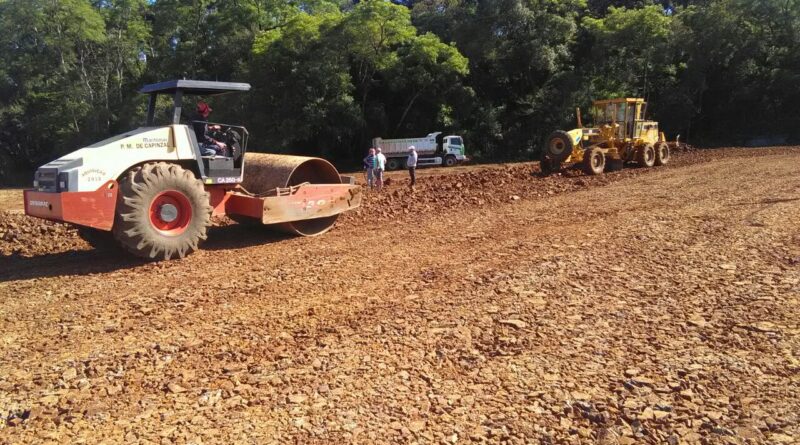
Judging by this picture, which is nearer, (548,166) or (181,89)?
(181,89)

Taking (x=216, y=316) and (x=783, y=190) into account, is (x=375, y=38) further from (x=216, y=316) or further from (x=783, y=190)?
(x=216, y=316)

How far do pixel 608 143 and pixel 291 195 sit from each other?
13.8 m

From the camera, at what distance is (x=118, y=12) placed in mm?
40594

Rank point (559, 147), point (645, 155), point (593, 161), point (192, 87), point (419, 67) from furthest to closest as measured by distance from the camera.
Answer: point (419, 67)
point (645, 155)
point (559, 147)
point (593, 161)
point (192, 87)

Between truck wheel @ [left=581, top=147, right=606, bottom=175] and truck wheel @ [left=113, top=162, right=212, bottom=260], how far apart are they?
1299 centimetres

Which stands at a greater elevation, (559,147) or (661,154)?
(559,147)

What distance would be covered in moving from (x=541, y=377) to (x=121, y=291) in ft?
15.0

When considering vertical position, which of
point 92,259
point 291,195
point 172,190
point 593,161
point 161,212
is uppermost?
point 593,161

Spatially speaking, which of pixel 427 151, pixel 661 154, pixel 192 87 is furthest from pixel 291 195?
pixel 427 151

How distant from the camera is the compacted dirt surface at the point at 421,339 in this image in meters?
3.23

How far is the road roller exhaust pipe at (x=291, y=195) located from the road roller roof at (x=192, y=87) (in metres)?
1.35

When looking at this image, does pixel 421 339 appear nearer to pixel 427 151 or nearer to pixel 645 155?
pixel 645 155

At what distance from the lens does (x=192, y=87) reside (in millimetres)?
7480

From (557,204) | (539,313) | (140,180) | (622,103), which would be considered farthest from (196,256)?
(622,103)
